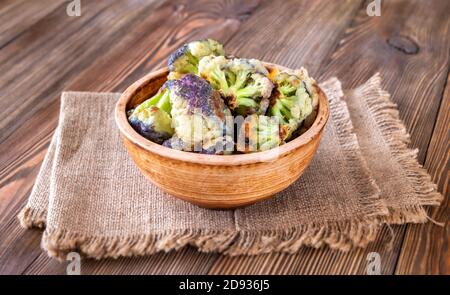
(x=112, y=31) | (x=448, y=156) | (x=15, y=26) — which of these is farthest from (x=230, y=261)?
(x=15, y=26)

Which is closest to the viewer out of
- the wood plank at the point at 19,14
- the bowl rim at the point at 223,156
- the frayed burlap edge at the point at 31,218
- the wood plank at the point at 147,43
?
the bowl rim at the point at 223,156

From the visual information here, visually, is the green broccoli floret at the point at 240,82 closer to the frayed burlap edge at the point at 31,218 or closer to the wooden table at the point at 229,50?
the wooden table at the point at 229,50

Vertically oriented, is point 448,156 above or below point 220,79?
below

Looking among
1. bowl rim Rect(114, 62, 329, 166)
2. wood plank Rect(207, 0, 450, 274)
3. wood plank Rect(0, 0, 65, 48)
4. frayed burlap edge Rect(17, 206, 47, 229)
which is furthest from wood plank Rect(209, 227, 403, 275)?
wood plank Rect(0, 0, 65, 48)

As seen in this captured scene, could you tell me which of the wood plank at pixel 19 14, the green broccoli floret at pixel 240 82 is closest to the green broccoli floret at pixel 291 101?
the green broccoli floret at pixel 240 82

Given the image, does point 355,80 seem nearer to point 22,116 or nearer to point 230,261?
point 230,261

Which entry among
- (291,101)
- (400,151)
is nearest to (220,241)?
(291,101)

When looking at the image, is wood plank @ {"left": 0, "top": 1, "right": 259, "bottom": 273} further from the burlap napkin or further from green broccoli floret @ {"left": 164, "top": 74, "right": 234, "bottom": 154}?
green broccoli floret @ {"left": 164, "top": 74, "right": 234, "bottom": 154}
